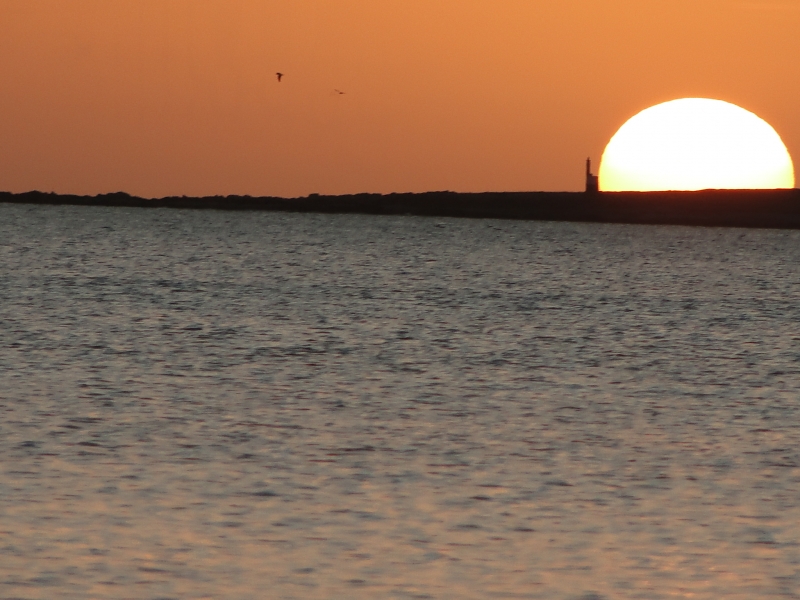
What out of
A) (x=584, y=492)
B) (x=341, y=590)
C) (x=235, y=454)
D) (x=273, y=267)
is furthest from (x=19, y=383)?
(x=273, y=267)

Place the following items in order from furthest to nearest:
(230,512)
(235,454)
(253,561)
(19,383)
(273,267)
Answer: (273,267) < (19,383) < (235,454) < (230,512) < (253,561)

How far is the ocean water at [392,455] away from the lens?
1089cm

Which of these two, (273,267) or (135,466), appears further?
(273,267)

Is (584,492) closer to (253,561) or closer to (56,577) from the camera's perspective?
(253,561)

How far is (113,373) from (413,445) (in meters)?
8.56

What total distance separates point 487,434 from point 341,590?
7.70 meters

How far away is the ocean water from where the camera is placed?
10.9 m

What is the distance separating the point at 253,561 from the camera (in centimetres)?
1098

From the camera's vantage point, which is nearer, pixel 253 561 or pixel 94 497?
pixel 253 561

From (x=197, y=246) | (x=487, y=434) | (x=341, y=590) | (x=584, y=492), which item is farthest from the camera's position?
(x=197, y=246)

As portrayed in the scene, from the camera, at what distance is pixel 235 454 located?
15.9 metres

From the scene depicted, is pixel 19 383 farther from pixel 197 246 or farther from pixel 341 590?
pixel 197 246

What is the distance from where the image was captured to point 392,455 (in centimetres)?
1606

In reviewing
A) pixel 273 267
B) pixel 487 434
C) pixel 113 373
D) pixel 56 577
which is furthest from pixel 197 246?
pixel 56 577
